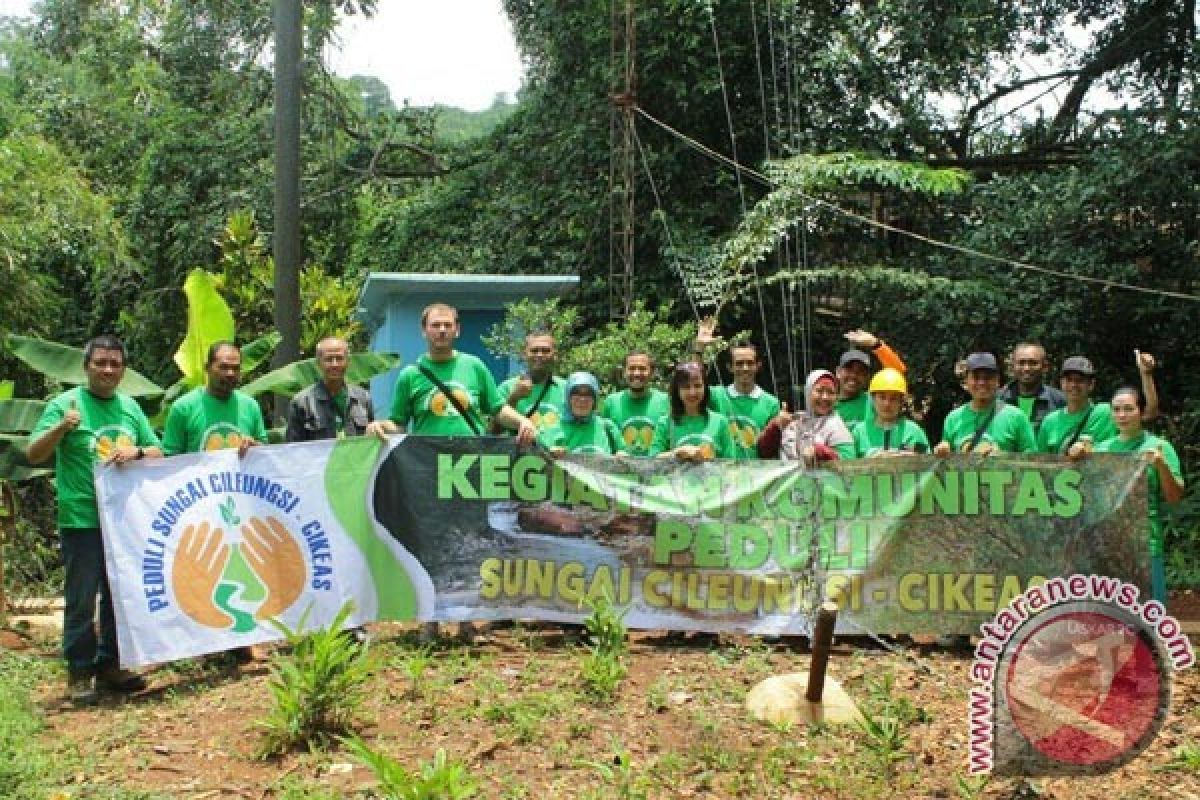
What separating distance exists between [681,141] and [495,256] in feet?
10.4

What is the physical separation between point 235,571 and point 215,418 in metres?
0.82

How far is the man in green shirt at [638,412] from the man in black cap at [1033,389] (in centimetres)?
214

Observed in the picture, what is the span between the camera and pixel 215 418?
6441mm

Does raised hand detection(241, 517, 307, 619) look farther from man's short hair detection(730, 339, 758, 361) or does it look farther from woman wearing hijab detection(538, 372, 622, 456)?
man's short hair detection(730, 339, 758, 361)

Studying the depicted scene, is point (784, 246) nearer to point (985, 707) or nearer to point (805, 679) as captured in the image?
point (805, 679)

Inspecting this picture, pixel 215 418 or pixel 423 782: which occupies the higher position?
pixel 215 418

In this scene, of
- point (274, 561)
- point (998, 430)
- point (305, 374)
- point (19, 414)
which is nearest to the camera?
point (274, 561)

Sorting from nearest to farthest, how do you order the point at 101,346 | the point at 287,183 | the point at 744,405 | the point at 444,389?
1. the point at 101,346
2. the point at 444,389
3. the point at 744,405
4. the point at 287,183

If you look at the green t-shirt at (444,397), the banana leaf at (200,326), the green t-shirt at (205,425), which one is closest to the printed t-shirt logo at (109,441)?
the green t-shirt at (205,425)

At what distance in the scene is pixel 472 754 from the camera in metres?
5.08

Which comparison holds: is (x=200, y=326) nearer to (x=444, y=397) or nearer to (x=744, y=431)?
(x=444, y=397)

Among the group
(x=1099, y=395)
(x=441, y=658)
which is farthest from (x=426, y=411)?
(x=1099, y=395)

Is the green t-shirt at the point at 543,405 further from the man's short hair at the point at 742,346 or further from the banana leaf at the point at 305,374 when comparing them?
the banana leaf at the point at 305,374

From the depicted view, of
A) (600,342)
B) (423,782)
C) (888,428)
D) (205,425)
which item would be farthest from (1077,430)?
(600,342)
